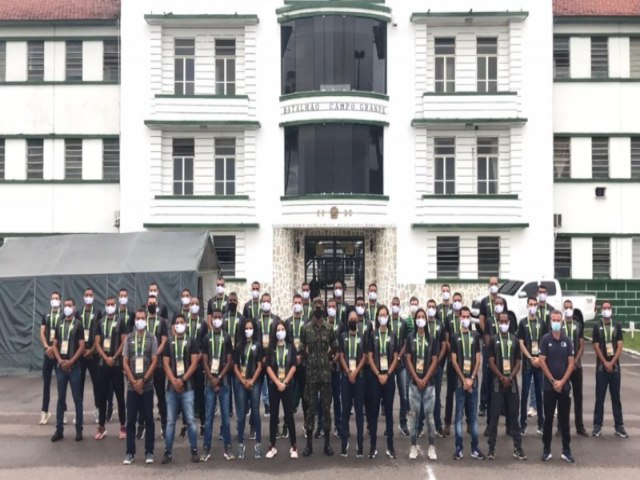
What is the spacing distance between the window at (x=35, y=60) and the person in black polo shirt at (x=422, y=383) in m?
22.7

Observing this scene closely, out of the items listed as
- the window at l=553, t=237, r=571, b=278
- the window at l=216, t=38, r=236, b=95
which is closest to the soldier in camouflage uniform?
the window at l=216, t=38, r=236, b=95

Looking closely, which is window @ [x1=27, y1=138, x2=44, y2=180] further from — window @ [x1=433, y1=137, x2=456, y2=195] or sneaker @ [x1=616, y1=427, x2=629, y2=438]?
sneaker @ [x1=616, y1=427, x2=629, y2=438]

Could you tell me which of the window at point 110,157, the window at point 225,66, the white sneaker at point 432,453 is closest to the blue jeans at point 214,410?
the white sneaker at point 432,453

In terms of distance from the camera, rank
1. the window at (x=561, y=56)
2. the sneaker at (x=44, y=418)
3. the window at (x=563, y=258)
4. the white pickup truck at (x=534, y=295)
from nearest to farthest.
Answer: the sneaker at (x=44, y=418)
the white pickup truck at (x=534, y=295)
the window at (x=563, y=258)
the window at (x=561, y=56)

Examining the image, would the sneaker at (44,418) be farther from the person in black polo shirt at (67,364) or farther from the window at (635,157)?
the window at (635,157)

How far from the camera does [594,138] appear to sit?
27438 mm

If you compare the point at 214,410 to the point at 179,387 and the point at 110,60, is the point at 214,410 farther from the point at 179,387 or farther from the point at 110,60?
the point at 110,60

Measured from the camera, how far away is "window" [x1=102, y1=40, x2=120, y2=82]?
27.5 metres

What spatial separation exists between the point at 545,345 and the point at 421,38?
58.2 feet

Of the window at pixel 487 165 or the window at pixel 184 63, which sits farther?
the window at pixel 184 63

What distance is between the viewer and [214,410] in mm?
10273

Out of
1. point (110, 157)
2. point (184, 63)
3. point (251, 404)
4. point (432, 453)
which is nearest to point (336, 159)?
point (184, 63)

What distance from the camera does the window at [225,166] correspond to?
2617cm

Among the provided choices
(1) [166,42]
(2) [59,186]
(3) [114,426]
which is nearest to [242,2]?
(1) [166,42]
